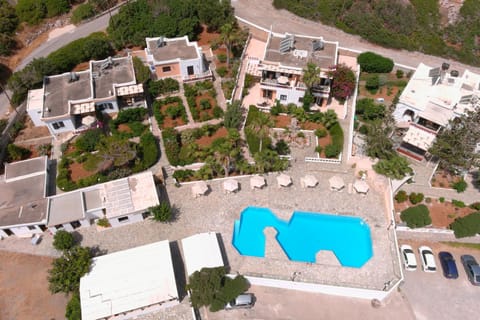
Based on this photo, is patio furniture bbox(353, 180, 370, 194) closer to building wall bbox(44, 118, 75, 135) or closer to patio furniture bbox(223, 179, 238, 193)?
patio furniture bbox(223, 179, 238, 193)

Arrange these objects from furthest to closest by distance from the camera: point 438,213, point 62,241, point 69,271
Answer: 1. point 438,213
2. point 62,241
3. point 69,271

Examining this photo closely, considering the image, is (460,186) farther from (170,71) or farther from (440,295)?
(170,71)

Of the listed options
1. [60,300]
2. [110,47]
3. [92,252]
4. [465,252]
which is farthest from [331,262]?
[110,47]

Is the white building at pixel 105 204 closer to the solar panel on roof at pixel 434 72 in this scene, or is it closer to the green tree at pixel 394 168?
the green tree at pixel 394 168

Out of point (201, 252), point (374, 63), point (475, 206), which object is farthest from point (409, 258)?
point (374, 63)

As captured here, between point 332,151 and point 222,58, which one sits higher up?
point 222,58

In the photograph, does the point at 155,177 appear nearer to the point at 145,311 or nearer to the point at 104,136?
the point at 104,136
